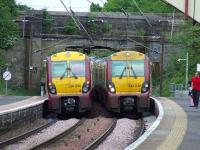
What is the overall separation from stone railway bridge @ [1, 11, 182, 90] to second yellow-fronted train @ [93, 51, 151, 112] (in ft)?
111

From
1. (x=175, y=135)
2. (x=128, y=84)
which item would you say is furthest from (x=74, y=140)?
(x=128, y=84)

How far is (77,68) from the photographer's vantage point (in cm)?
2861

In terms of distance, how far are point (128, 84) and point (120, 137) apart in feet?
28.9

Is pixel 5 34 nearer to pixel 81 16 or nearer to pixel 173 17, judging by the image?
pixel 81 16

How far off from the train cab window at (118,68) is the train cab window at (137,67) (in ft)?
1.03

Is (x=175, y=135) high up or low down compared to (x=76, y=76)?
down

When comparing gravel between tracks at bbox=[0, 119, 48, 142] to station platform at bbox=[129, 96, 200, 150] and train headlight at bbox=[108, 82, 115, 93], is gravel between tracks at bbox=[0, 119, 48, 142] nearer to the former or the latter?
train headlight at bbox=[108, 82, 115, 93]

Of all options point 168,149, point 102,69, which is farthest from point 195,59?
point 168,149

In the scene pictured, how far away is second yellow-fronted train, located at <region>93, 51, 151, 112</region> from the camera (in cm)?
2827

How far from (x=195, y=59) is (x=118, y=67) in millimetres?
37430

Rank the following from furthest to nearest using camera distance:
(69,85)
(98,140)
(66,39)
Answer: (66,39) → (69,85) → (98,140)

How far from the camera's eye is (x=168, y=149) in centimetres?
1284

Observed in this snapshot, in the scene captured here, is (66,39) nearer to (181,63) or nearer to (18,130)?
(181,63)

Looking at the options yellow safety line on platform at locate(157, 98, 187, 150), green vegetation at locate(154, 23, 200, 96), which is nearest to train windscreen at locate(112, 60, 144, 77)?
yellow safety line on platform at locate(157, 98, 187, 150)
